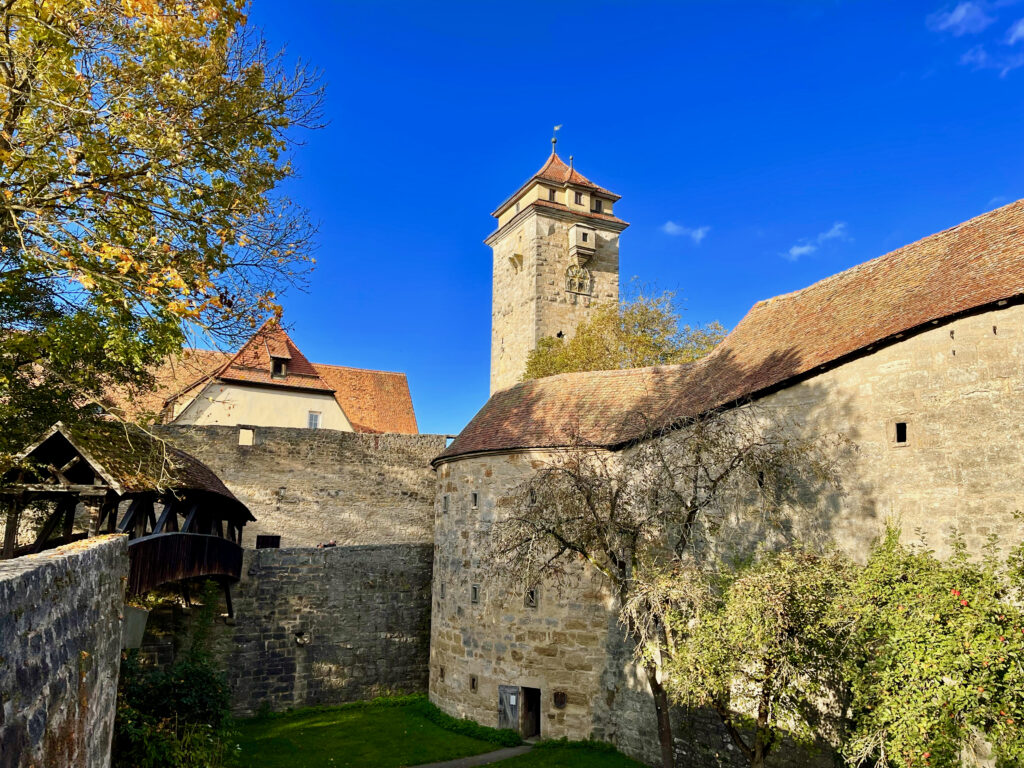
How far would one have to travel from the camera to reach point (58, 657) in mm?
4773

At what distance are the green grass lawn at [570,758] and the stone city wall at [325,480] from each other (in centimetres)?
1001

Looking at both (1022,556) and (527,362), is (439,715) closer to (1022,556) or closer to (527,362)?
(1022,556)

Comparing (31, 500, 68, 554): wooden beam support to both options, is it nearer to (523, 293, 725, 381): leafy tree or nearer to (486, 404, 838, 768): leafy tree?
(486, 404, 838, 768): leafy tree

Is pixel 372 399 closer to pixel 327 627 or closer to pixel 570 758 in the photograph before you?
pixel 327 627

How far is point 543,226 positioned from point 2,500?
2426cm

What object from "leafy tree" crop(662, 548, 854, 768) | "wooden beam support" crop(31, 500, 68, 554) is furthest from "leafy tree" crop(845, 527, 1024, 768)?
"wooden beam support" crop(31, 500, 68, 554)

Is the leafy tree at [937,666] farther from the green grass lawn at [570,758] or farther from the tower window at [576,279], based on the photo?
the tower window at [576,279]

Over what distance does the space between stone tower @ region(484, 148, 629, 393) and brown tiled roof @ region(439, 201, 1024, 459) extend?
44.0 feet

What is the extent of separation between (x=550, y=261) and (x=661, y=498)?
69.0ft

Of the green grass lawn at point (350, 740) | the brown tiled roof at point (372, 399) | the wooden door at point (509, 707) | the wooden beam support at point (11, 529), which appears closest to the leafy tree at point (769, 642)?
the wooden door at point (509, 707)

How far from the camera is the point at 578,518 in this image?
37.3ft

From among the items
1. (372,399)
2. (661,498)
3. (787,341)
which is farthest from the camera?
(372,399)

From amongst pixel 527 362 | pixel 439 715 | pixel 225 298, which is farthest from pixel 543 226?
pixel 225 298

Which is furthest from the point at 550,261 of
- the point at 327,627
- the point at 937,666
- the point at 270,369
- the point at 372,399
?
the point at 937,666
